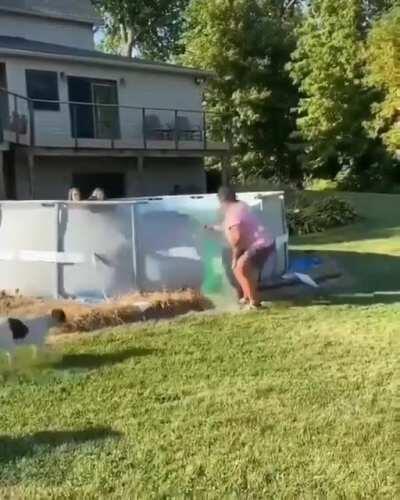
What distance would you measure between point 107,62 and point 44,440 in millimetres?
18325

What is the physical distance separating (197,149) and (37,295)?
14465 mm

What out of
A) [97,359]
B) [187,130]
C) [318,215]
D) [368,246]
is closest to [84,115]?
[187,130]

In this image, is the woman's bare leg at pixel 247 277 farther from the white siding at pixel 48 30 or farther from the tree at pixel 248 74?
the tree at pixel 248 74

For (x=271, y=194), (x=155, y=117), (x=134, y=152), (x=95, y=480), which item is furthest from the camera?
(x=155, y=117)

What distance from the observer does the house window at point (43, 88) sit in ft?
67.5

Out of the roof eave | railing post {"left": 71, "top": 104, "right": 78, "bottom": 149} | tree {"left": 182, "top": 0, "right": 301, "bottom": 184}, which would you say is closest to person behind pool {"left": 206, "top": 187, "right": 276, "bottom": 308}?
railing post {"left": 71, "top": 104, "right": 78, "bottom": 149}

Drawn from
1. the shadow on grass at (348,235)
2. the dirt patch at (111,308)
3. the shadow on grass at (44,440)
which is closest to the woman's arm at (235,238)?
the dirt patch at (111,308)

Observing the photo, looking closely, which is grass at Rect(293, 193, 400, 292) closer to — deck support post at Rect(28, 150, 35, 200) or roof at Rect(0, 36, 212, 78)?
deck support post at Rect(28, 150, 35, 200)

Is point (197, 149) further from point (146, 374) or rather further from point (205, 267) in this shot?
point (146, 374)

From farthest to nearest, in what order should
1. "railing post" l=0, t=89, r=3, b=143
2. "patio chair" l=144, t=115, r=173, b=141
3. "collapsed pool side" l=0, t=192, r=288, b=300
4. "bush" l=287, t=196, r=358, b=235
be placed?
"patio chair" l=144, t=115, r=173, b=141
"bush" l=287, t=196, r=358, b=235
"railing post" l=0, t=89, r=3, b=143
"collapsed pool side" l=0, t=192, r=288, b=300

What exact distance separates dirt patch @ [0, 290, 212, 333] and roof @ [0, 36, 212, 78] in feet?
39.6

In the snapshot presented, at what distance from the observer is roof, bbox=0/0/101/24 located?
76.5 ft

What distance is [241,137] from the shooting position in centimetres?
3309

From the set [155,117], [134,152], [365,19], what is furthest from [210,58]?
[134,152]
